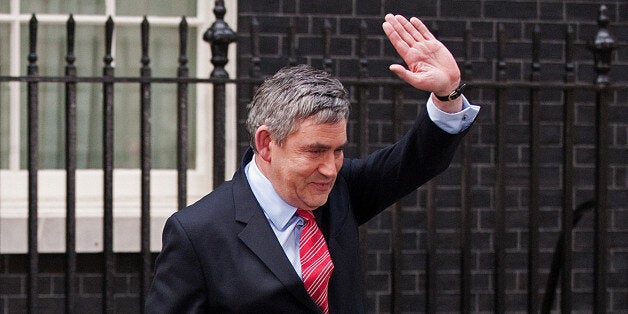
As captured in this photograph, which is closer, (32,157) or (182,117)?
(32,157)

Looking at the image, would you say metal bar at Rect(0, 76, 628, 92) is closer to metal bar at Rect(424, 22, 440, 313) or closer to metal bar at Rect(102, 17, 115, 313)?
metal bar at Rect(102, 17, 115, 313)

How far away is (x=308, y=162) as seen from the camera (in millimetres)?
3182

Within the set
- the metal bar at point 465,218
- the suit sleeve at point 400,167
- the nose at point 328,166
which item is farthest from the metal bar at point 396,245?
the nose at point 328,166

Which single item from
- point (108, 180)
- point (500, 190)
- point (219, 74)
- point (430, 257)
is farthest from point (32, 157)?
point (500, 190)

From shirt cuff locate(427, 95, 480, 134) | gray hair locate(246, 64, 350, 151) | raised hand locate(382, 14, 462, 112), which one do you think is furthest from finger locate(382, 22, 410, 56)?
gray hair locate(246, 64, 350, 151)

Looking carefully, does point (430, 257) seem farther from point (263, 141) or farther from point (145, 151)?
point (263, 141)

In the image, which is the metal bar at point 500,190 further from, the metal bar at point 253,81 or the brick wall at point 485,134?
the brick wall at point 485,134

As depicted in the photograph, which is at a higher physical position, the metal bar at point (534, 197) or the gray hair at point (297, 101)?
the gray hair at point (297, 101)

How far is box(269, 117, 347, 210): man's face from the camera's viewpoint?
124 inches

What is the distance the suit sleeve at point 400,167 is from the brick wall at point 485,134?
3.22 meters

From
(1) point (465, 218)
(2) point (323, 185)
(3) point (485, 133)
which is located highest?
(3) point (485, 133)

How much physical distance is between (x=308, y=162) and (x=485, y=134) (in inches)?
159

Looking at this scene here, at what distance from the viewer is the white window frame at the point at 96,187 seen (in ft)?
21.2

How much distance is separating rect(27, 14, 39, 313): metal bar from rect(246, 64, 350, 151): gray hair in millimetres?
2232
